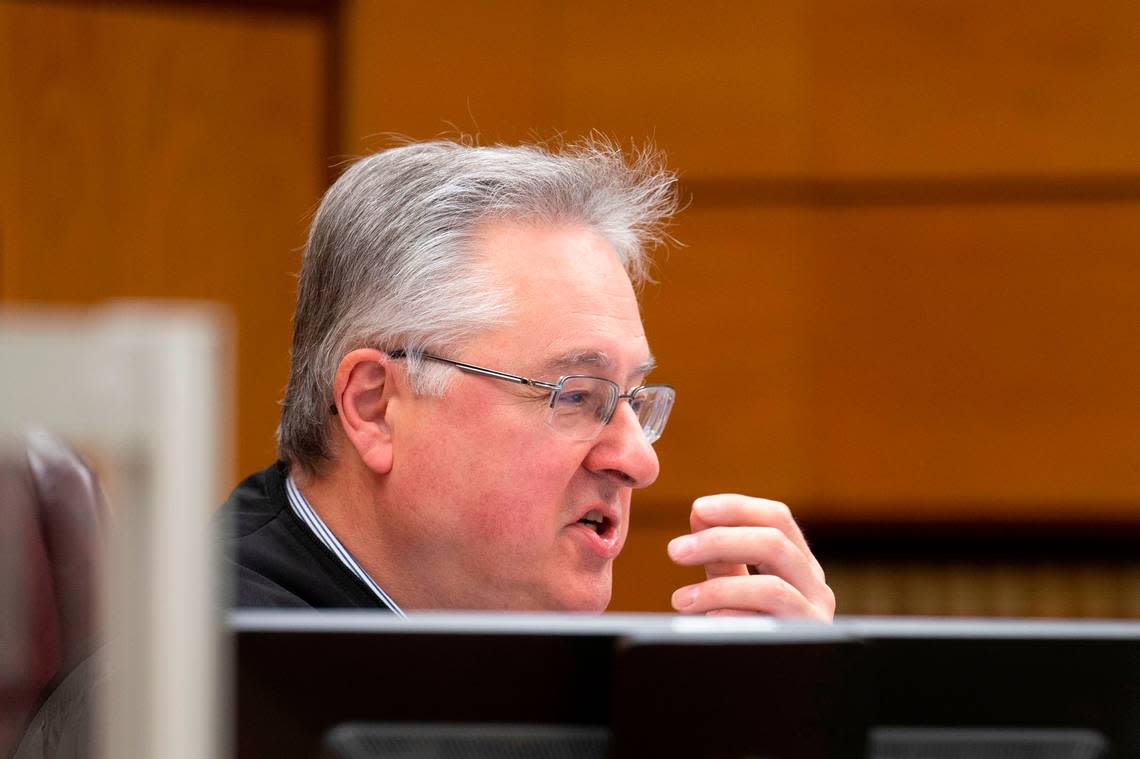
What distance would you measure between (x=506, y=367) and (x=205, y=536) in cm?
103

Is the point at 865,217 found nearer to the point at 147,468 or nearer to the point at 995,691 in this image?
the point at 995,691

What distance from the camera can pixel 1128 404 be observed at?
11.2 ft

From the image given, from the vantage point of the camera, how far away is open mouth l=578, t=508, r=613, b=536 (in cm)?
157

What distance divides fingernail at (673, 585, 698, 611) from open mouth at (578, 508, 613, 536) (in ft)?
0.67

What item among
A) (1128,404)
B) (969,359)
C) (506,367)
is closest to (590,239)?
(506,367)

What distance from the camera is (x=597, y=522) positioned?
159 cm

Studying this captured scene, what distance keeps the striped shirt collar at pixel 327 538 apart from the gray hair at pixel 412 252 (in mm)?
42

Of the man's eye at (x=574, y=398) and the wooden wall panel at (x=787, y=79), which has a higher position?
the wooden wall panel at (x=787, y=79)

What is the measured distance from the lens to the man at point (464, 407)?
1513mm

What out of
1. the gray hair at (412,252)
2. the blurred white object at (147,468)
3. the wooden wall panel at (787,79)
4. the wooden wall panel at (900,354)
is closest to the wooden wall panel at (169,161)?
the wooden wall panel at (787,79)

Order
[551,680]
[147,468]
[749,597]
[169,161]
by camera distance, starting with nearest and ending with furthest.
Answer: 1. [147,468]
2. [551,680]
3. [749,597]
4. [169,161]

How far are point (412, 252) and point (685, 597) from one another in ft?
1.60

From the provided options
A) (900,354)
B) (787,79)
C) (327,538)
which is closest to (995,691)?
(327,538)

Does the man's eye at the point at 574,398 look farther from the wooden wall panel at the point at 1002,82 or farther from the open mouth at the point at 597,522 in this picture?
the wooden wall panel at the point at 1002,82
